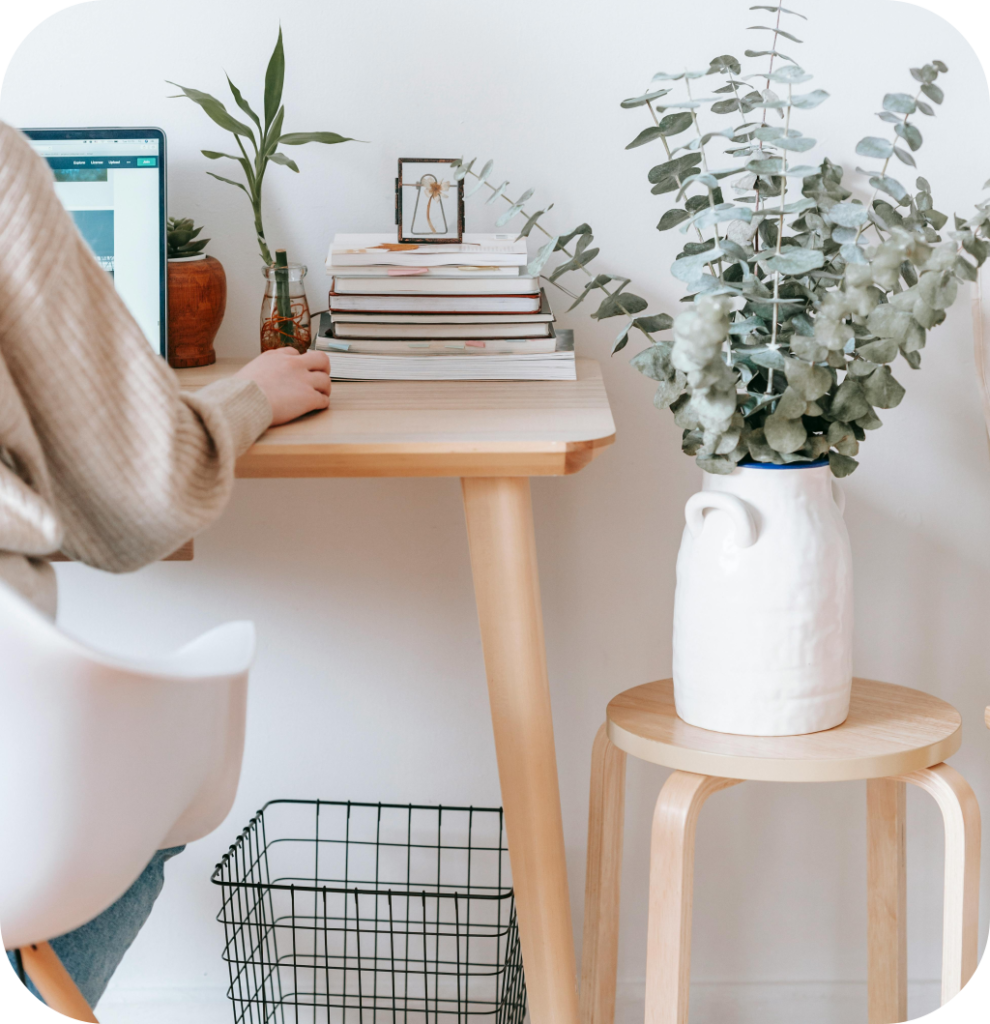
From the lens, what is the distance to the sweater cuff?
82 centimetres

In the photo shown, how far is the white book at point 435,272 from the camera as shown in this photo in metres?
1.06

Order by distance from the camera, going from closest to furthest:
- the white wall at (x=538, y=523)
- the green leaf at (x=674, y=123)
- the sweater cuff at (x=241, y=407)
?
1. the sweater cuff at (x=241, y=407)
2. the green leaf at (x=674, y=123)
3. the white wall at (x=538, y=523)

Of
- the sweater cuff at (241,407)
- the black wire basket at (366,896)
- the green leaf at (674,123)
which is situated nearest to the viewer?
the sweater cuff at (241,407)

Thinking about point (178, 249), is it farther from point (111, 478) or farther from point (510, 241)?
point (111, 478)

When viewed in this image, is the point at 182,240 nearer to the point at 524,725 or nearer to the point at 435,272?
the point at 435,272

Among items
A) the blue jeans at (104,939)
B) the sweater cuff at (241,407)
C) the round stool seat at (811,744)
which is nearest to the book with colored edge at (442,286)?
the sweater cuff at (241,407)

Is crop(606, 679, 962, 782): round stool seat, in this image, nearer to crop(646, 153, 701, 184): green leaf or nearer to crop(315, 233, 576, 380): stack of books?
crop(315, 233, 576, 380): stack of books

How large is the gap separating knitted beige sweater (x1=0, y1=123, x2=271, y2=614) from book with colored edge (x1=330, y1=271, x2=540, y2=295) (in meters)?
0.34

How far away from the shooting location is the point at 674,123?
93 centimetres

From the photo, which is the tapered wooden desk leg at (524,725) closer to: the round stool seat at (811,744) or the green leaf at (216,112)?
the round stool seat at (811,744)

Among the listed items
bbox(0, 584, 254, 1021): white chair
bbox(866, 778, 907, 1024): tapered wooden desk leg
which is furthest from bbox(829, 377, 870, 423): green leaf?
bbox(0, 584, 254, 1021): white chair

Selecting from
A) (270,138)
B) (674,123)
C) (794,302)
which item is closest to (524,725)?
(794,302)

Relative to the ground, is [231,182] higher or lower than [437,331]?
higher

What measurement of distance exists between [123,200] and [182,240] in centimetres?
7
